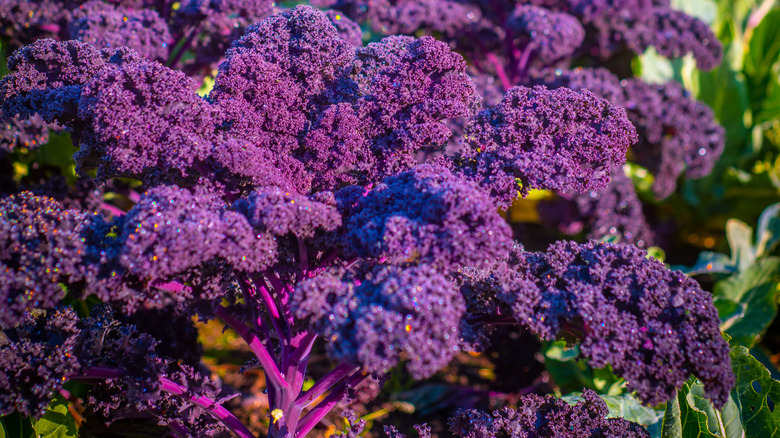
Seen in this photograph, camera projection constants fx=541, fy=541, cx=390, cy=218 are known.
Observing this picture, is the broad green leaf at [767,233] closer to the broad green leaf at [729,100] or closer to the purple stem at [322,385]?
the broad green leaf at [729,100]

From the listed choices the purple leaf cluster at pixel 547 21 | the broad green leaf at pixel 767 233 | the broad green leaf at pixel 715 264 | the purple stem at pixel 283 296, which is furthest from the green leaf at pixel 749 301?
the purple stem at pixel 283 296

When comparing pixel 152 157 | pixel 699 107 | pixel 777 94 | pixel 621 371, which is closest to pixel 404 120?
pixel 152 157

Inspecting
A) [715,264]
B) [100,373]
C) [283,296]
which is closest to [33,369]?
[100,373]

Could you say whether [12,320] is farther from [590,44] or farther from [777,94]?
[777,94]

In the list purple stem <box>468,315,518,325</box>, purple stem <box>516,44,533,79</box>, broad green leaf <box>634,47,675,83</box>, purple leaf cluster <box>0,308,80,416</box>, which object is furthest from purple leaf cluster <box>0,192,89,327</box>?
broad green leaf <box>634,47,675,83</box>

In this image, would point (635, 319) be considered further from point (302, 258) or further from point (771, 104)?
point (771, 104)

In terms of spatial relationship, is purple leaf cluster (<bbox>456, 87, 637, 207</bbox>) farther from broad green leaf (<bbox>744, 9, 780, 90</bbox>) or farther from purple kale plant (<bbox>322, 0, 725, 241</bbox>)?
broad green leaf (<bbox>744, 9, 780, 90</bbox>)
